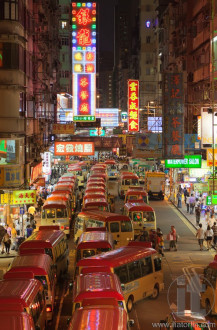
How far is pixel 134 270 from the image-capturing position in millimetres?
16922

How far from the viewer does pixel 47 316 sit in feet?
50.3

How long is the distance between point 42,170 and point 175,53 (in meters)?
23.1

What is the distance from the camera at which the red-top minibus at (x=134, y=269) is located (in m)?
16.1

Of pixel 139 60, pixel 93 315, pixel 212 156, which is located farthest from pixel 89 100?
pixel 139 60

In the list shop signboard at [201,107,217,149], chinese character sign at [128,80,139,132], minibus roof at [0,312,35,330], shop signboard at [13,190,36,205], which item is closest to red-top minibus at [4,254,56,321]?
minibus roof at [0,312,35,330]

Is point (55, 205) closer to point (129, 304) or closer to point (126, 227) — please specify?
point (126, 227)

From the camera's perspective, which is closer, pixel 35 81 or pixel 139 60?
pixel 35 81

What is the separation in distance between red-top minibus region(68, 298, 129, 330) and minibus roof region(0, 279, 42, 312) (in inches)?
58.8

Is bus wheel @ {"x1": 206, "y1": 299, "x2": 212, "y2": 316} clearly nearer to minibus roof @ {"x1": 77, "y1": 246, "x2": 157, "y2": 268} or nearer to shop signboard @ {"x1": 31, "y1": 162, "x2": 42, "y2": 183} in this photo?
minibus roof @ {"x1": 77, "y1": 246, "x2": 157, "y2": 268}

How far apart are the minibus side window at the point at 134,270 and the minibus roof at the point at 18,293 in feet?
13.0

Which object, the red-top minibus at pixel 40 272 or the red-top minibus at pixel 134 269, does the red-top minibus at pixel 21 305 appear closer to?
the red-top minibus at pixel 40 272

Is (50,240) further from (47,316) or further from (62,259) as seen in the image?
(47,316)

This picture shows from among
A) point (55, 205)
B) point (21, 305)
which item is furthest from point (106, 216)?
point (21, 305)

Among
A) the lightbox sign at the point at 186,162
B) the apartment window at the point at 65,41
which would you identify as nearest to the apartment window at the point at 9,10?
the lightbox sign at the point at 186,162
